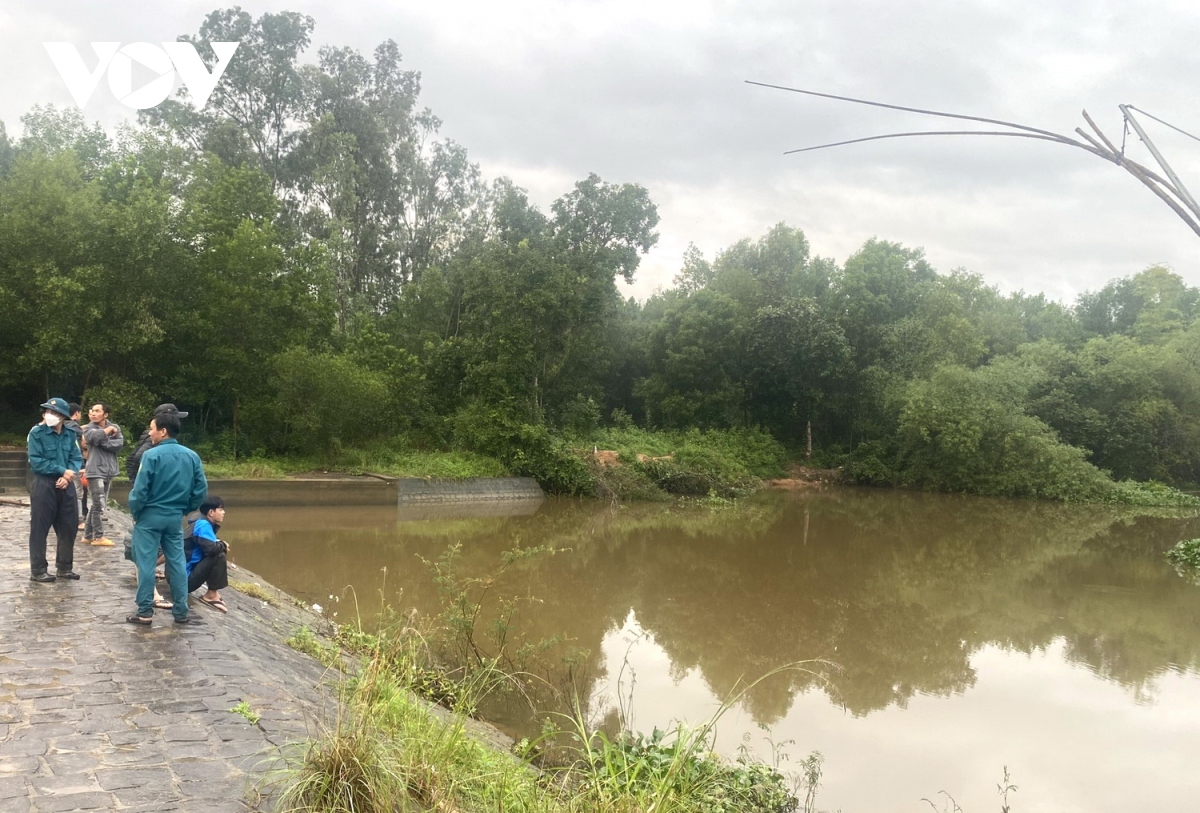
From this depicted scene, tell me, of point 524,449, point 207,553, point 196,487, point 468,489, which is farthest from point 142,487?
point 524,449

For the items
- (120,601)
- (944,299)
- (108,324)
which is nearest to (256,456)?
(108,324)

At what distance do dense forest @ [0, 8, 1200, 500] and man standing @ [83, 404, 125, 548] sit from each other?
999 cm

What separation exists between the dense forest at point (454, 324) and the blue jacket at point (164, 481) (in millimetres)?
13607

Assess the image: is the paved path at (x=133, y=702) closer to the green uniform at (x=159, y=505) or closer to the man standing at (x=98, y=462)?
the green uniform at (x=159, y=505)

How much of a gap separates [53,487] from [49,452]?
0.95ft

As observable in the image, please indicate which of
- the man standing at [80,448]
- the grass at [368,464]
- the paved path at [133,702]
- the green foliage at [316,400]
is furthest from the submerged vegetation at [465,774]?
the green foliage at [316,400]

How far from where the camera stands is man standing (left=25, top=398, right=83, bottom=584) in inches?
254

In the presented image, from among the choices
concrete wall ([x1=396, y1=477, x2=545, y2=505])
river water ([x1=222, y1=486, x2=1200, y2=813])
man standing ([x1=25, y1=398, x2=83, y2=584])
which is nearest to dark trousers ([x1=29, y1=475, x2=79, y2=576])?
man standing ([x1=25, y1=398, x2=83, y2=584])

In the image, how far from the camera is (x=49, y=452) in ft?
21.3

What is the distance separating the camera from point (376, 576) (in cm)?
1186

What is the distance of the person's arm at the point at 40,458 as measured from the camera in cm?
643

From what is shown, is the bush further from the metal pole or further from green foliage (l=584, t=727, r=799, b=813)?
the metal pole

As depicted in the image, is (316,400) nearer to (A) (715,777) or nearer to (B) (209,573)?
(B) (209,573)

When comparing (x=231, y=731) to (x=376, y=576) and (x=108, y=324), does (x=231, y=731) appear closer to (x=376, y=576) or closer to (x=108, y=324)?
(x=376, y=576)
